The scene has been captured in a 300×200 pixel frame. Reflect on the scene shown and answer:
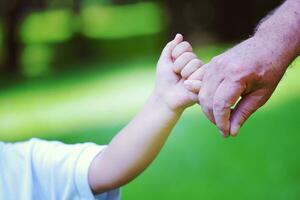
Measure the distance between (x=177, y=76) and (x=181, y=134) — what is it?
4363mm

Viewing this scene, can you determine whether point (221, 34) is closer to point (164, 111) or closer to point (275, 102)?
point (275, 102)

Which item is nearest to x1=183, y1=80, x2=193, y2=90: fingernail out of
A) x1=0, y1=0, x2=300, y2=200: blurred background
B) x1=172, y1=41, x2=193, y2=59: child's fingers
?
x1=172, y1=41, x2=193, y2=59: child's fingers

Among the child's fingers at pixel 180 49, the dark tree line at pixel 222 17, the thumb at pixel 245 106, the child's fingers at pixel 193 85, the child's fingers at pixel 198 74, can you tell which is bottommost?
the dark tree line at pixel 222 17

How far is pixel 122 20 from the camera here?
728 inches

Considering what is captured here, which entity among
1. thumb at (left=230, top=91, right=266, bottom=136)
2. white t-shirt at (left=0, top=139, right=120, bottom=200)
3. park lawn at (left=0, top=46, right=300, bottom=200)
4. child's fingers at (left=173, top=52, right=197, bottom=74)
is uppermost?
child's fingers at (left=173, top=52, right=197, bottom=74)

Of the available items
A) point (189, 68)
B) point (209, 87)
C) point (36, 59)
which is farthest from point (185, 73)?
point (36, 59)

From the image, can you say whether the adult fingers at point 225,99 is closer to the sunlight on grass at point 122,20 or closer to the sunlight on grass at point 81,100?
the sunlight on grass at point 81,100

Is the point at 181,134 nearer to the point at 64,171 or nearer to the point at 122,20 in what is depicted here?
the point at 64,171

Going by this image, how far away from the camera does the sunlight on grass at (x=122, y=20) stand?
51.0ft

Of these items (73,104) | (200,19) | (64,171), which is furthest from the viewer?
(200,19)

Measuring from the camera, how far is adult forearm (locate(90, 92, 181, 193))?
2.28 meters

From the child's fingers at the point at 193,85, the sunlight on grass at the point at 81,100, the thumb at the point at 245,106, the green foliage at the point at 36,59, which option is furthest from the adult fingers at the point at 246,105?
the green foliage at the point at 36,59

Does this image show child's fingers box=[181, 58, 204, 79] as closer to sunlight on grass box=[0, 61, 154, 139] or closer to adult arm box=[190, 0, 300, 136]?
adult arm box=[190, 0, 300, 136]

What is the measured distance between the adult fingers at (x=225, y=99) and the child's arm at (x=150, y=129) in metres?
0.15
